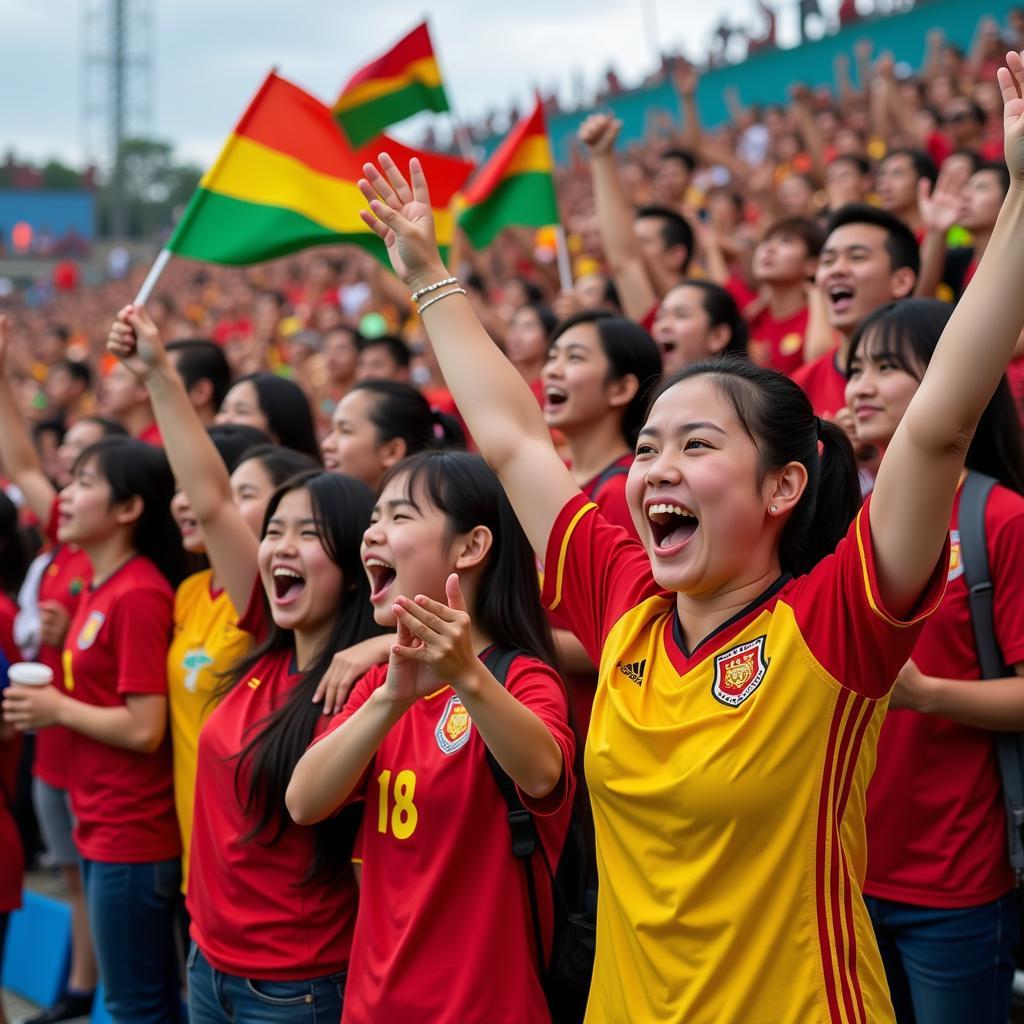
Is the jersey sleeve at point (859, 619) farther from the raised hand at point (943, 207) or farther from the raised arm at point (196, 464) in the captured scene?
the raised hand at point (943, 207)

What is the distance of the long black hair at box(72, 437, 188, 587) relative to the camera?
4.09 m

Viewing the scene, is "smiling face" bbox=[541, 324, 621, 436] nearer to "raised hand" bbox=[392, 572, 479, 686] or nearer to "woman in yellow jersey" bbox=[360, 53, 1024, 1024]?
"woman in yellow jersey" bbox=[360, 53, 1024, 1024]

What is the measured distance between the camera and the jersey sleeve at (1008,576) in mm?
2715

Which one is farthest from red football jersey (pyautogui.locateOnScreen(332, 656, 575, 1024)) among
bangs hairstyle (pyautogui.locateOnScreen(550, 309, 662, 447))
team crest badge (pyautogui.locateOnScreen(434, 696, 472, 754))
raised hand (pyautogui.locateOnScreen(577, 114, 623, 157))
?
raised hand (pyautogui.locateOnScreen(577, 114, 623, 157))

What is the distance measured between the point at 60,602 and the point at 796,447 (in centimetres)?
321

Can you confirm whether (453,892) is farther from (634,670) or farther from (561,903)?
(634,670)

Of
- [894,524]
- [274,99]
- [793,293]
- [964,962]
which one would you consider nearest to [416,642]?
[894,524]

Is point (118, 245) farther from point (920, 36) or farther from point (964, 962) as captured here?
point (964, 962)

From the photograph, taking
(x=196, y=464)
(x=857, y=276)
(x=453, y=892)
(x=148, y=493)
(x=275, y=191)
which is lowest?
(x=453, y=892)

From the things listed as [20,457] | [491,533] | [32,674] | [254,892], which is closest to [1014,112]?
[491,533]

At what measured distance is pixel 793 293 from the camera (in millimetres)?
5574

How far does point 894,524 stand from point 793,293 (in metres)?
3.96

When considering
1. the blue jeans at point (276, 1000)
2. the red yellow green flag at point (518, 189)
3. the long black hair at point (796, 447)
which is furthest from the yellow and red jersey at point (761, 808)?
the red yellow green flag at point (518, 189)

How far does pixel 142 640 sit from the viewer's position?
12.3ft
